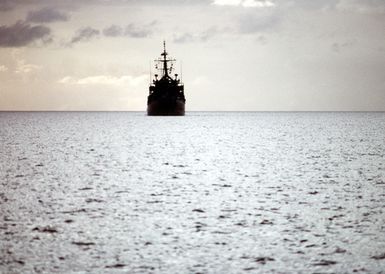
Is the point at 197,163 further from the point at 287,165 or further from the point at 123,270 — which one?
the point at 123,270

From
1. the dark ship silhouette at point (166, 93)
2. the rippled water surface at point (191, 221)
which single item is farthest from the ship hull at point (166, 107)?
the rippled water surface at point (191, 221)

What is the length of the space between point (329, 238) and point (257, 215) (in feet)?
10.3

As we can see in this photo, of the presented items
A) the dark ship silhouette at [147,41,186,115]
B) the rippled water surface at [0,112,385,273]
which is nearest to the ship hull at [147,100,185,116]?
the dark ship silhouette at [147,41,186,115]

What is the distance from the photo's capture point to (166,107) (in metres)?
131

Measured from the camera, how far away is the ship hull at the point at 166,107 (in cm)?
12938

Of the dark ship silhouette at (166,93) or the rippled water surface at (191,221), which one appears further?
the dark ship silhouette at (166,93)

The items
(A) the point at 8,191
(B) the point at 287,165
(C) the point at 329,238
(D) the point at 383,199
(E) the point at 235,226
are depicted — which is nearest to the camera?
(C) the point at 329,238

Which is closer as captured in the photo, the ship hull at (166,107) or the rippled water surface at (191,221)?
the rippled water surface at (191,221)

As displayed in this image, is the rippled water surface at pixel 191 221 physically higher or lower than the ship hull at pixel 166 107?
lower

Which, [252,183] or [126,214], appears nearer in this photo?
[126,214]

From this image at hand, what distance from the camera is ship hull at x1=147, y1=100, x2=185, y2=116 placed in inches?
5094

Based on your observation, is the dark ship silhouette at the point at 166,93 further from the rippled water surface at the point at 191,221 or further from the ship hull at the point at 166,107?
the rippled water surface at the point at 191,221

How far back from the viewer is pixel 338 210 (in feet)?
51.4

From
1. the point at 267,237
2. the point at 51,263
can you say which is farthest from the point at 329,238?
the point at 51,263
